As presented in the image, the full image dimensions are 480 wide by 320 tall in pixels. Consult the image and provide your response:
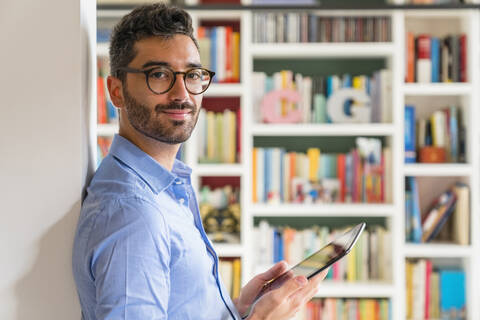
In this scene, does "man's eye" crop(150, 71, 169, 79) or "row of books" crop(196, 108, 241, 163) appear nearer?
"man's eye" crop(150, 71, 169, 79)

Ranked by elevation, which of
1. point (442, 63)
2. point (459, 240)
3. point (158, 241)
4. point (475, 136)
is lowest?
point (459, 240)

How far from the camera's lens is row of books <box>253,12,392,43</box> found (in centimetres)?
288

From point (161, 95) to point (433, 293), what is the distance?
7.78 ft

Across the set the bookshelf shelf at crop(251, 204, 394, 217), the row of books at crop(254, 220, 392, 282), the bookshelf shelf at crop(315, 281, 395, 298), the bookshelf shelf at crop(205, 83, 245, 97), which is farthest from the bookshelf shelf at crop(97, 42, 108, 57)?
the bookshelf shelf at crop(315, 281, 395, 298)

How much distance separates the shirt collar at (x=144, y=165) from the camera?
106cm

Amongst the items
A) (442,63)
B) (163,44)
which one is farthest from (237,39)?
(163,44)

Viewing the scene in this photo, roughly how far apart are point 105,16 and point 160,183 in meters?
2.08

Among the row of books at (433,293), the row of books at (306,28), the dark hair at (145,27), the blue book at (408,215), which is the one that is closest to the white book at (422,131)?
the blue book at (408,215)

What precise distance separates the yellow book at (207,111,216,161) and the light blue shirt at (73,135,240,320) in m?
1.75

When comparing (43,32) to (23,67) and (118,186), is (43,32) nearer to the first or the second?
(23,67)

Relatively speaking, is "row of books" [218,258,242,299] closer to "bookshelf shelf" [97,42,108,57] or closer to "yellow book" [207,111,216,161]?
"yellow book" [207,111,216,161]

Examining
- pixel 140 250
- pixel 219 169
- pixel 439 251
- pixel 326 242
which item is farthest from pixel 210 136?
pixel 140 250

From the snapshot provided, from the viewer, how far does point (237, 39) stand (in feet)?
9.48

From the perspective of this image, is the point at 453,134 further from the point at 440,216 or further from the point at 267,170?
the point at 267,170
